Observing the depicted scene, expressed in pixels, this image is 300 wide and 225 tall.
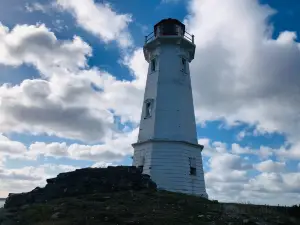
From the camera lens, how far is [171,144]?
28750mm

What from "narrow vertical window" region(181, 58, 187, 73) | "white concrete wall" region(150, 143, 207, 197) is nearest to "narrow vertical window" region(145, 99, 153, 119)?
"white concrete wall" region(150, 143, 207, 197)

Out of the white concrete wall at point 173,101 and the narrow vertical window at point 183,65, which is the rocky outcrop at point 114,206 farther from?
the narrow vertical window at point 183,65

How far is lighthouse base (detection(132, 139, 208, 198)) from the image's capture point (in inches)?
1091

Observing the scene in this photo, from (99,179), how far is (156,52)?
14657 mm

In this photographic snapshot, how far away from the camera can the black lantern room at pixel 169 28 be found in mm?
33438

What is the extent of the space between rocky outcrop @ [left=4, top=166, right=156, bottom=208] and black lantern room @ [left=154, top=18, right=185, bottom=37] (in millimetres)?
15230

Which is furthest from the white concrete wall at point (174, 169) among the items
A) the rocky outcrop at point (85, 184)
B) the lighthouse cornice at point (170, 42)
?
→ the lighthouse cornice at point (170, 42)

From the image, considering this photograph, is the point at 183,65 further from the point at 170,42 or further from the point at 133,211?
the point at 133,211

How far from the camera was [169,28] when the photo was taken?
33.7 m

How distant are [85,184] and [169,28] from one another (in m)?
18.2

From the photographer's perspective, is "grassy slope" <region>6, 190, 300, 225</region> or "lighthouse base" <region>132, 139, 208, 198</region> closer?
"grassy slope" <region>6, 190, 300, 225</region>

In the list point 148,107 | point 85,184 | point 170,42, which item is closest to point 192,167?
point 148,107

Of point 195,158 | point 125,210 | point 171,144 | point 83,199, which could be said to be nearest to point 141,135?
point 171,144

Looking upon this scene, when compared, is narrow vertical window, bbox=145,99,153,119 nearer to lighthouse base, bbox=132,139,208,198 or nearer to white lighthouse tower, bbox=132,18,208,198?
white lighthouse tower, bbox=132,18,208,198
